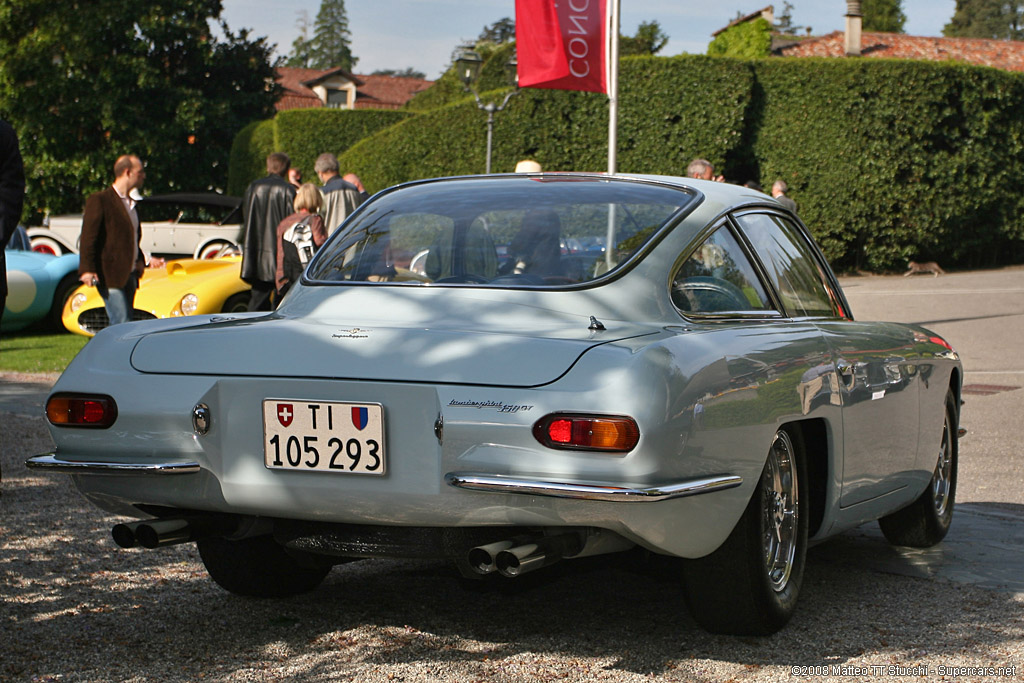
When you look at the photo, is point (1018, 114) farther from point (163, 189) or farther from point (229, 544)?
point (163, 189)

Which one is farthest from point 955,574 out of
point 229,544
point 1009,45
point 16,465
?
point 1009,45

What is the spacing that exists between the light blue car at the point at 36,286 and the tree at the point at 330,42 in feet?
462

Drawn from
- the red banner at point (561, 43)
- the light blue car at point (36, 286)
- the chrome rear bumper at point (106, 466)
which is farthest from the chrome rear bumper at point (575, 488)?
the light blue car at point (36, 286)

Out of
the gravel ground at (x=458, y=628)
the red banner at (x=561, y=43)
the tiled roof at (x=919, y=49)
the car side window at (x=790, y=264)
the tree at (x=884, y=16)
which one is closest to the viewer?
the gravel ground at (x=458, y=628)

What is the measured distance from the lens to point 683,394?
3.21 metres

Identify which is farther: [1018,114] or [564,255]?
[1018,114]

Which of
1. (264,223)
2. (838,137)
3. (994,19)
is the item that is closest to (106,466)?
(264,223)

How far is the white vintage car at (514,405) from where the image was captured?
314cm

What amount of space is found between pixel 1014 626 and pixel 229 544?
2638mm

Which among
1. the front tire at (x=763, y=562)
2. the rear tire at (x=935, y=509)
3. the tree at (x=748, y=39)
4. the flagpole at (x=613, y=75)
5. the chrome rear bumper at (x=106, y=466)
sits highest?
the tree at (x=748, y=39)

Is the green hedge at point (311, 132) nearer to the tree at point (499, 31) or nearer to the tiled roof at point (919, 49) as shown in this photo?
the tiled roof at point (919, 49)

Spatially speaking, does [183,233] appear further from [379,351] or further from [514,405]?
[514,405]

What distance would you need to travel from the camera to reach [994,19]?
408ft

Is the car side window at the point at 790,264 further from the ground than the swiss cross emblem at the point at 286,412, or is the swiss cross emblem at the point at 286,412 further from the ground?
the car side window at the point at 790,264
